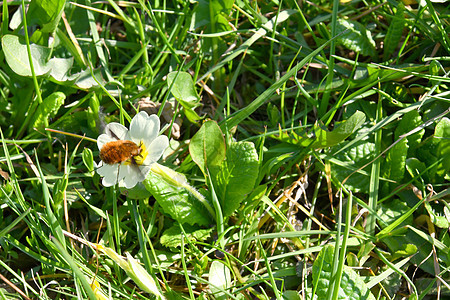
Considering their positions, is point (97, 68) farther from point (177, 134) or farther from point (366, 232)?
point (366, 232)

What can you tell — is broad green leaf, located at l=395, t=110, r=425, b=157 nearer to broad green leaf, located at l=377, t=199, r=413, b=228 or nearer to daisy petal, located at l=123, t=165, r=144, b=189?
broad green leaf, located at l=377, t=199, r=413, b=228

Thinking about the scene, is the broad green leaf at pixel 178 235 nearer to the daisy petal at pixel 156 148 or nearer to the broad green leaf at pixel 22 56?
the daisy petal at pixel 156 148

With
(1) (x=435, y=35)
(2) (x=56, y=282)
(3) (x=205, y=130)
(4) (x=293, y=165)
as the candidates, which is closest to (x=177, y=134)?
(3) (x=205, y=130)

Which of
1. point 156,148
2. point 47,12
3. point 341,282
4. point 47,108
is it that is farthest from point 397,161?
point 47,12

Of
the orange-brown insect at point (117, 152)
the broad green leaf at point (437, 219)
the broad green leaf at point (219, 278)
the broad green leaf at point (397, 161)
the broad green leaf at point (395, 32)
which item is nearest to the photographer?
the orange-brown insect at point (117, 152)

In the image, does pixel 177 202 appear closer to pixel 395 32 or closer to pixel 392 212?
pixel 392 212

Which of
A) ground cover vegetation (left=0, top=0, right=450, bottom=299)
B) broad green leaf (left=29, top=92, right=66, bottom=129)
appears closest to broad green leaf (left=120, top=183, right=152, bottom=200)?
ground cover vegetation (left=0, top=0, right=450, bottom=299)

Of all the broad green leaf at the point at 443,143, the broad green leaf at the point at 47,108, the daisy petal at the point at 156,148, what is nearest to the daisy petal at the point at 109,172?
the daisy petal at the point at 156,148
